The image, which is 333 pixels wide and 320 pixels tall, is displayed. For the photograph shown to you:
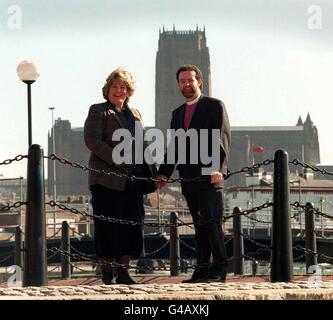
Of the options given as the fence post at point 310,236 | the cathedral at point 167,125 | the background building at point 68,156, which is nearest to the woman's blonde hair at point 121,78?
the fence post at point 310,236

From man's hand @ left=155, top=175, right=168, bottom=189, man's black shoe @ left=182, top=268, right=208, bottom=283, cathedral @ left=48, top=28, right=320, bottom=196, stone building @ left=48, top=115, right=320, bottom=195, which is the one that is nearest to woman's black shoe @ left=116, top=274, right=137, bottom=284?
man's black shoe @ left=182, top=268, right=208, bottom=283

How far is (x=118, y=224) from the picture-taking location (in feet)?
22.4

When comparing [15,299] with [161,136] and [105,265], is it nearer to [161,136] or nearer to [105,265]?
[105,265]

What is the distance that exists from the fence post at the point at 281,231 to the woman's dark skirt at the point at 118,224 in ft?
3.09

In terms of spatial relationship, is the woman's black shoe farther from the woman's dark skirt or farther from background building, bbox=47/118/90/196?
background building, bbox=47/118/90/196

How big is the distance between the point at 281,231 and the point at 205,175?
651mm

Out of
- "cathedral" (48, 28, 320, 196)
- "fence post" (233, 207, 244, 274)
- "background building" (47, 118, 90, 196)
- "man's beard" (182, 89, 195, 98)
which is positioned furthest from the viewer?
"cathedral" (48, 28, 320, 196)

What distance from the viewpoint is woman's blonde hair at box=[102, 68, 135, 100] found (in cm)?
671

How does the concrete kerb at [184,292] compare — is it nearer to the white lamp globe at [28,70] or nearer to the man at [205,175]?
the man at [205,175]

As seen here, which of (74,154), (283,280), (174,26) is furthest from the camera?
(174,26)

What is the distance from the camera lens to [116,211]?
268 inches

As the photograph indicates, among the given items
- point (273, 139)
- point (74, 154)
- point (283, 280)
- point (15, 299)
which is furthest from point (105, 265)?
point (273, 139)

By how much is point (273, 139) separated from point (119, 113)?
146669 mm

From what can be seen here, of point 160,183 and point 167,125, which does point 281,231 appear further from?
point 167,125
